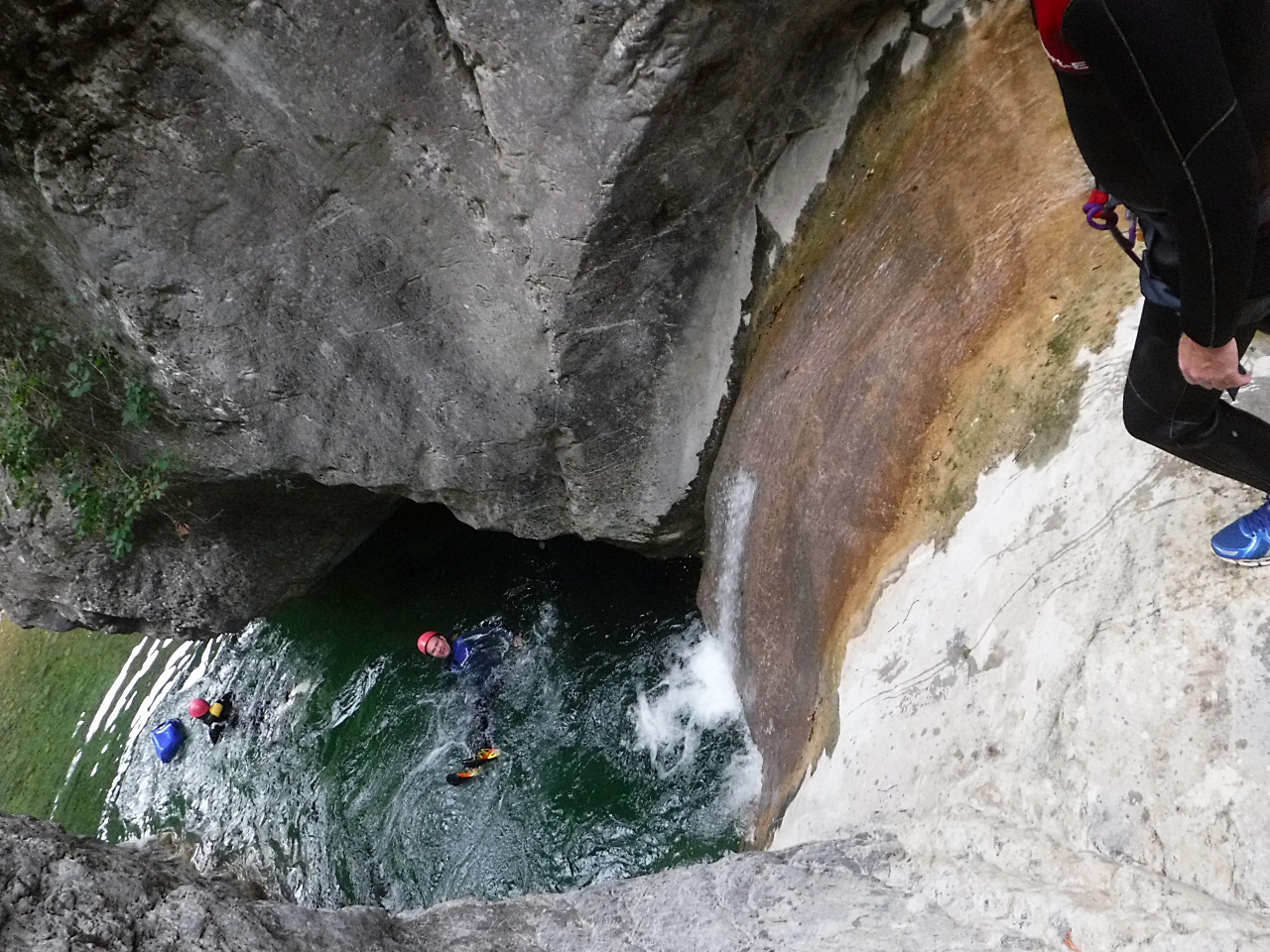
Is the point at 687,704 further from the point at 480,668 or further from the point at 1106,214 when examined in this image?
the point at 1106,214

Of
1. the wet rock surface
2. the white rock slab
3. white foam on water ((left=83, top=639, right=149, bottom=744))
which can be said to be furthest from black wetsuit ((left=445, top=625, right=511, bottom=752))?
white foam on water ((left=83, top=639, right=149, bottom=744))

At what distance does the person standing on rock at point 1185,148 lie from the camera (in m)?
1.12

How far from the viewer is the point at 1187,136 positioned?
1.18m

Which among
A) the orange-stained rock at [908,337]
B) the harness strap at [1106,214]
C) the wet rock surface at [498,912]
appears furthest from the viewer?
the orange-stained rock at [908,337]

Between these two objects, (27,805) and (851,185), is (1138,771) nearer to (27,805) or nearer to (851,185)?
(851,185)

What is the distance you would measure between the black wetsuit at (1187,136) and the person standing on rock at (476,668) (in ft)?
18.6

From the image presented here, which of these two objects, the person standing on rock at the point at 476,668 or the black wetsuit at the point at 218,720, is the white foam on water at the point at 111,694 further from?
the person standing on rock at the point at 476,668

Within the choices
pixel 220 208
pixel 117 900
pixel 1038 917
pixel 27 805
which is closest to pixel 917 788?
pixel 1038 917

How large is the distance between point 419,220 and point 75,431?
2767mm

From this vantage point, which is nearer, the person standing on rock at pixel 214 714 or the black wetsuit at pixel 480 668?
the black wetsuit at pixel 480 668

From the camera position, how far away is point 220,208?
4105mm

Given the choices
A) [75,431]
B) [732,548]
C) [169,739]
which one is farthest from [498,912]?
[169,739]

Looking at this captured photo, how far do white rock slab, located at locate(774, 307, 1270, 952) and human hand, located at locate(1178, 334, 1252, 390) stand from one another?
77 cm

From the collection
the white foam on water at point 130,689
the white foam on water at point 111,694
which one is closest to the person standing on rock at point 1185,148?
the white foam on water at point 130,689
